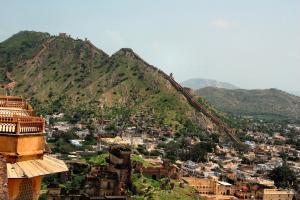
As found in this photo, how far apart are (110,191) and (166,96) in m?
76.4

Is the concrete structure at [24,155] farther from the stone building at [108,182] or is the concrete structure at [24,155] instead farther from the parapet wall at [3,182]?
the stone building at [108,182]

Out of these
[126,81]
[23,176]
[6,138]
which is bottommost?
[23,176]

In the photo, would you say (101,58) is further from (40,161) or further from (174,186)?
(40,161)

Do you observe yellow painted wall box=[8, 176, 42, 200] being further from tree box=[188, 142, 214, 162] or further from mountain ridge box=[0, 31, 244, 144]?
mountain ridge box=[0, 31, 244, 144]

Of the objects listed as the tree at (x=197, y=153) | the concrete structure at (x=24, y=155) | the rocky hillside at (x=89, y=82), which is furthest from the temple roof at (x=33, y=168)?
the rocky hillside at (x=89, y=82)

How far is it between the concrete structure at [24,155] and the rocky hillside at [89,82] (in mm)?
102372

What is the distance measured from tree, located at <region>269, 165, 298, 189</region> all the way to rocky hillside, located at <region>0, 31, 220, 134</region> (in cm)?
4075

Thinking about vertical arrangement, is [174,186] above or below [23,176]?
below

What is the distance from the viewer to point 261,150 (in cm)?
10231

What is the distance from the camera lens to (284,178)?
7094 centimetres

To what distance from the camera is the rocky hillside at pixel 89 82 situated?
397 feet

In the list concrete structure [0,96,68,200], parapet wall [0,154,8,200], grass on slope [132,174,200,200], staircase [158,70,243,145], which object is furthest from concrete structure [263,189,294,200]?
parapet wall [0,154,8,200]

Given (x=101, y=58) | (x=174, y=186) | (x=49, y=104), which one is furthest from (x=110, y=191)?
(x=101, y=58)

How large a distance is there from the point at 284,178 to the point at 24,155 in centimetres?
6585
